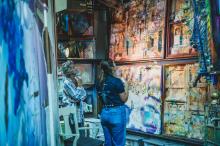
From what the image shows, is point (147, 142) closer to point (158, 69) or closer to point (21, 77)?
point (158, 69)

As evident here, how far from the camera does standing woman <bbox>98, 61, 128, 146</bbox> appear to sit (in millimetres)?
6863

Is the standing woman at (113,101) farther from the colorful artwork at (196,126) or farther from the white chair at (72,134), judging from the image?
Result: the colorful artwork at (196,126)

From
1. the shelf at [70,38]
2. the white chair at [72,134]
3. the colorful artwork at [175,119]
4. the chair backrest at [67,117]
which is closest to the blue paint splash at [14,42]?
the white chair at [72,134]

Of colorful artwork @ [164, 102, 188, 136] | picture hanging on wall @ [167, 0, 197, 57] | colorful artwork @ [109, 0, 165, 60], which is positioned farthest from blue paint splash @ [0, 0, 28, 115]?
colorful artwork @ [109, 0, 165, 60]

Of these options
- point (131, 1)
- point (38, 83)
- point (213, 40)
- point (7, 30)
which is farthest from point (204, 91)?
point (7, 30)

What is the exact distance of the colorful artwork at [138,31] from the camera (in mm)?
8881

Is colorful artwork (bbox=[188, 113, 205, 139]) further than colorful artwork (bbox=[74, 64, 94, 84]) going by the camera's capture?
No

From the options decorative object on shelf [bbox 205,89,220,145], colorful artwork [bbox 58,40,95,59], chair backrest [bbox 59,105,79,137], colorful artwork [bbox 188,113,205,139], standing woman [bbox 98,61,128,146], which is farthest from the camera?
colorful artwork [bbox 58,40,95,59]

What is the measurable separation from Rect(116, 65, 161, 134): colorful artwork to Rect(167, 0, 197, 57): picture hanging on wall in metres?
0.63

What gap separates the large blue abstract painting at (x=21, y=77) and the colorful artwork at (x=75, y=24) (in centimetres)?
706

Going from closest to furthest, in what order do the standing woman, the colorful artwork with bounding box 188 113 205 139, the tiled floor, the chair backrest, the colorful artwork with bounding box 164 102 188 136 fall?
Answer: the standing woman → the chair backrest → the colorful artwork with bounding box 188 113 205 139 → the colorful artwork with bounding box 164 102 188 136 → the tiled floor

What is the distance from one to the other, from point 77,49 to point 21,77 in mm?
8125

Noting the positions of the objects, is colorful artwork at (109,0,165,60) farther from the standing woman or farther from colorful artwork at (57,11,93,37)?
the standing woman

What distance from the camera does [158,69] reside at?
8.86m
